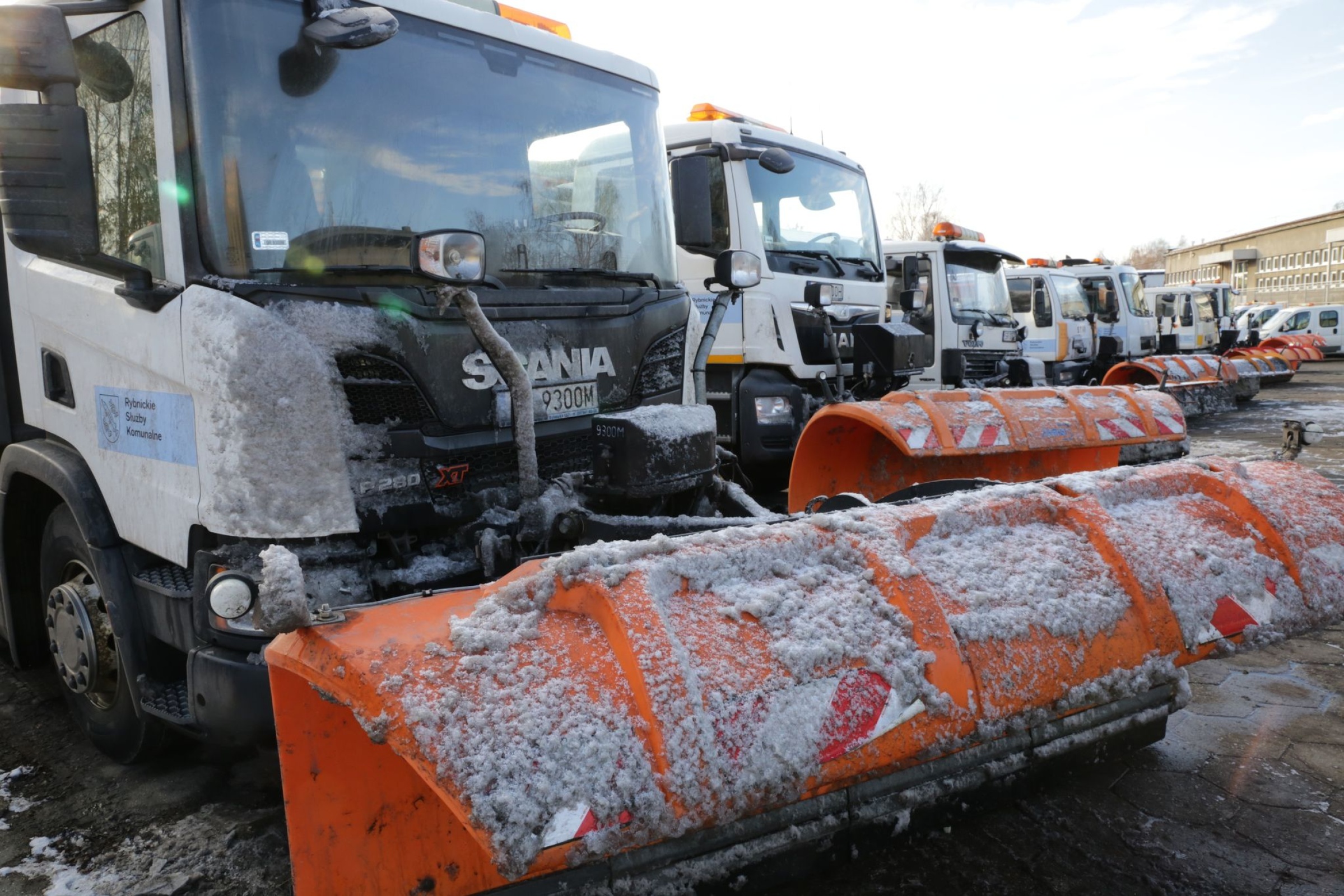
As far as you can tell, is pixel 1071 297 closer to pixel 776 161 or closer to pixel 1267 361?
pixel 1267 361

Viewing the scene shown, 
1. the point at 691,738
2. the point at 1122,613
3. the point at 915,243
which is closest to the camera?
the point at 691,738

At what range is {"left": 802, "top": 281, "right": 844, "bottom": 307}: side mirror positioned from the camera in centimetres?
663

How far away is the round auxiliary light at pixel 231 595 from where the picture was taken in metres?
1.84

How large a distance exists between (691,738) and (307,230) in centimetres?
185

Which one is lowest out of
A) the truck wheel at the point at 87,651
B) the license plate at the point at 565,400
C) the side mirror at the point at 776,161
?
the truck wheel at the point at 87,651

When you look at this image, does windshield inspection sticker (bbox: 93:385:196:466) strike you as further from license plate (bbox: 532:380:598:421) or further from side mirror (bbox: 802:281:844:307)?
side mirror (bbox: 802:281:844:307)

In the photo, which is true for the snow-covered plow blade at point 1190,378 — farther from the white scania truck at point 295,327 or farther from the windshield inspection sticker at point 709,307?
the white scania truck at point 295,327

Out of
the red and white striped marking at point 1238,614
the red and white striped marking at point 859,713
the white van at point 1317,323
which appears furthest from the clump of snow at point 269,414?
the white van at point 1317,323

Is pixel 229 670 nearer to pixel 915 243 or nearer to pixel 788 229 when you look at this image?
pixel 788 229

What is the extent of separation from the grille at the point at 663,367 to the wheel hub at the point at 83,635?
6.71ft

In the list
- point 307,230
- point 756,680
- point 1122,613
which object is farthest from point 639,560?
point 307,230

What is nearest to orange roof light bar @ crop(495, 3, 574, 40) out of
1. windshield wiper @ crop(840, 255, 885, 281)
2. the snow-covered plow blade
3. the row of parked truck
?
the row of parked truck

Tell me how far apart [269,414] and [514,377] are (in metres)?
0.70

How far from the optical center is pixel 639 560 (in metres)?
1.85
